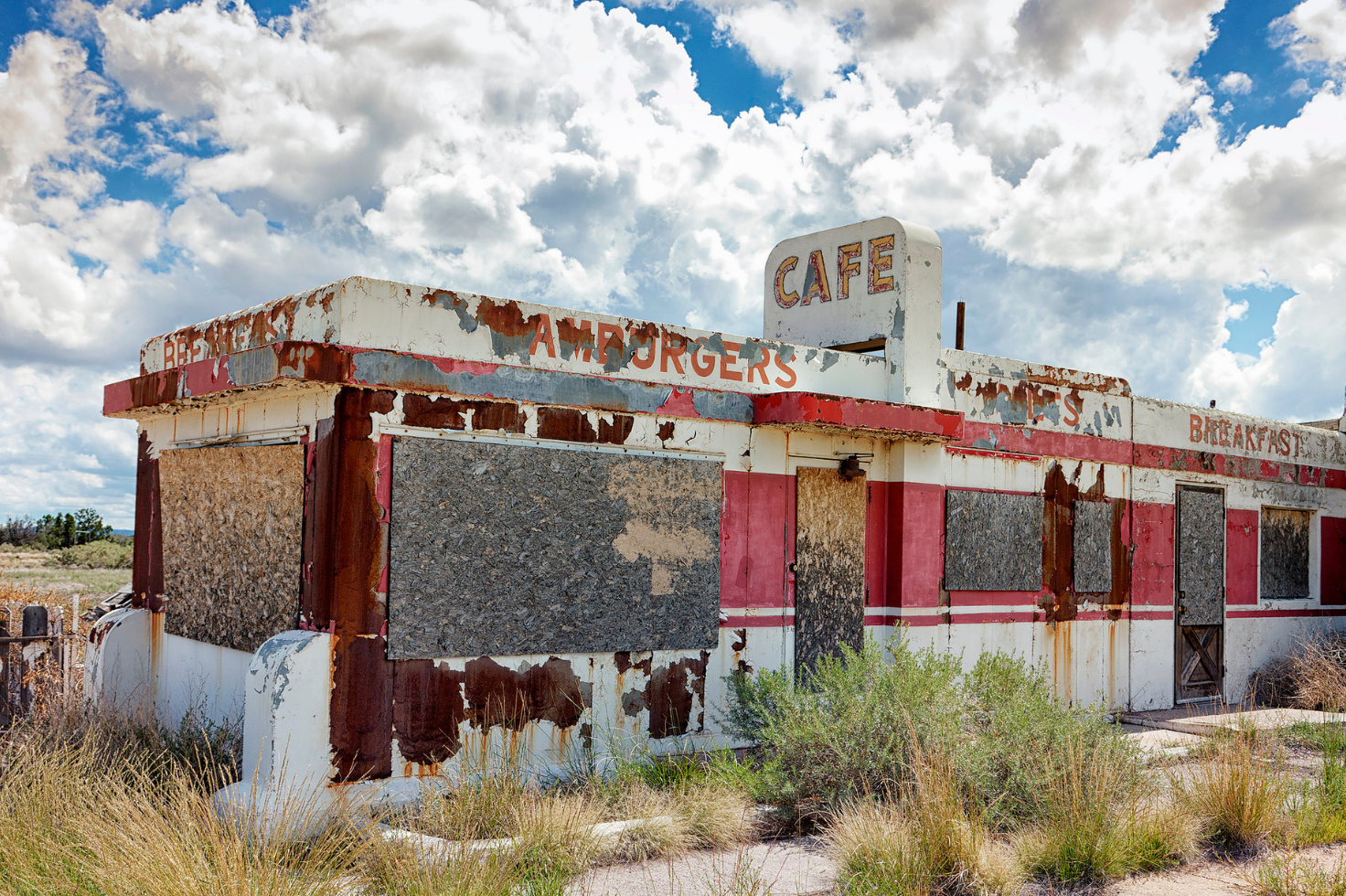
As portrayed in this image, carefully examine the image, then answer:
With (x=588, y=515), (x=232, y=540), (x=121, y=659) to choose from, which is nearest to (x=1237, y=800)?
(x=588, y=515)

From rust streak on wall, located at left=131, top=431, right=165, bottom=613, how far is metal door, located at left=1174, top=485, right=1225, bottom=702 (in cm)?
1118

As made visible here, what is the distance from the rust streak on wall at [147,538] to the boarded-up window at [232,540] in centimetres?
20

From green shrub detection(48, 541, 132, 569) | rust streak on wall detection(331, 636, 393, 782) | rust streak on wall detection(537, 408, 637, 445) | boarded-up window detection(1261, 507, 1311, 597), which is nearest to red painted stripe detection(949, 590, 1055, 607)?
rust streak on wall detection(537, 408, 637, 445)

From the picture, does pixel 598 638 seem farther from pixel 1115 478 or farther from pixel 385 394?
pixel 1115 478

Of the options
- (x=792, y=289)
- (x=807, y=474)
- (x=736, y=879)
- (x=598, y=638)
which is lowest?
(x=736, y=879)

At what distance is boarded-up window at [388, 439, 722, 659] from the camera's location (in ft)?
23.3

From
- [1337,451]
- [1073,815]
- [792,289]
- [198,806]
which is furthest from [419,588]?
[1337,451]

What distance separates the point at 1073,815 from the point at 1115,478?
22.2ft

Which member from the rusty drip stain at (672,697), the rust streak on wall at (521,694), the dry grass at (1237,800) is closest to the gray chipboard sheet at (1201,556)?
the dry grass at (1237,800)

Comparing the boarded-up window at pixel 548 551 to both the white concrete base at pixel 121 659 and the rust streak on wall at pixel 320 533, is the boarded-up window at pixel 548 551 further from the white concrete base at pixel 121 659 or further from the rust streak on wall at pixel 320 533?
the white concrete base at pixel 121 659

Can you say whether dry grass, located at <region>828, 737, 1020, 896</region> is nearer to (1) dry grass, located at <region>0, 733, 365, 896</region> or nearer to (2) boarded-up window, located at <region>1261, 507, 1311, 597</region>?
(1) dry grass, located at <region>0, 733, 365, 896</region>

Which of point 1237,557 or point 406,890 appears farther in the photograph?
point 1237,557

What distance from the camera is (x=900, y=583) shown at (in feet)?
32.3

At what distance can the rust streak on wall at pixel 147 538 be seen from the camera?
9.41m
